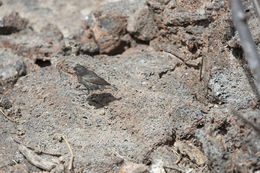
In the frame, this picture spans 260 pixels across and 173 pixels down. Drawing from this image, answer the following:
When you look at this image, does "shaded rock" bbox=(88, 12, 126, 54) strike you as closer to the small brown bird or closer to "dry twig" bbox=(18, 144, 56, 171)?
the small brown bird

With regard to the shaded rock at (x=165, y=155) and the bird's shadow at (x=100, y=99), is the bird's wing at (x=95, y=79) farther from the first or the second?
the shaded rock at (x=165, y=155)

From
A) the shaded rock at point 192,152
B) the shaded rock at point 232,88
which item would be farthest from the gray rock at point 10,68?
the shaded rock at point 232,88

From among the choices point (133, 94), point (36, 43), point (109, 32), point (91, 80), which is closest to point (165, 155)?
point (133, 94)

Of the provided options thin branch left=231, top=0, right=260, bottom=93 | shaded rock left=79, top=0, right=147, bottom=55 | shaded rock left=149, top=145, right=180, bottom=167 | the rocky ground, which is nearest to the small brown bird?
the rocky ground

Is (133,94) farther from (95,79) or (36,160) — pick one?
(36,160)

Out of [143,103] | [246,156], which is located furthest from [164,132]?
[246,156]

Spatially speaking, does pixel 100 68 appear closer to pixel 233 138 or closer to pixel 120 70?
pixel 120 70
